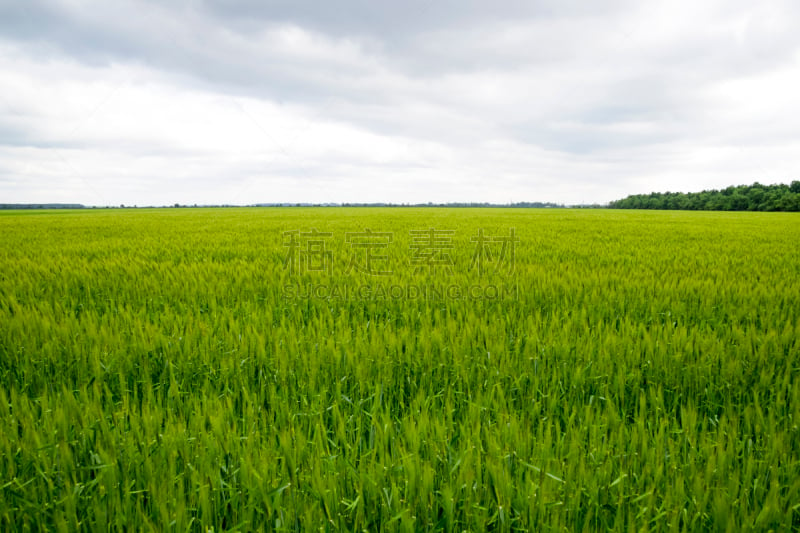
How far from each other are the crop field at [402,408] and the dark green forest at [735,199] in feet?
242

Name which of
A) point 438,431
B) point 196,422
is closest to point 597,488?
point 438,431

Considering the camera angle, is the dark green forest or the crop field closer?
the crop field

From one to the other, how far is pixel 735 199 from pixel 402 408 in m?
89.7

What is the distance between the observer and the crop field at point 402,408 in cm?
132

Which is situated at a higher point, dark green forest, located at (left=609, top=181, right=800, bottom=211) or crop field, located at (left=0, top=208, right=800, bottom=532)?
dark green forest, located at (left=609, top=181, right=800, bottom=211)

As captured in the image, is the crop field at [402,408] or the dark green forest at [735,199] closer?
the crop field at [402,408]

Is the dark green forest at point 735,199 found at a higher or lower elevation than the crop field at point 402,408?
Answer: higher

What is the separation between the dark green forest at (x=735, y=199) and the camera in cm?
5581

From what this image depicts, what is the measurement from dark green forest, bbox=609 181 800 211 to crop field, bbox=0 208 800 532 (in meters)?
73.8

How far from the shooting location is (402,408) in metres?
2.07

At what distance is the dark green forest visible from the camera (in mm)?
55812

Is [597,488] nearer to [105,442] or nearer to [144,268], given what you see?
[105,442]

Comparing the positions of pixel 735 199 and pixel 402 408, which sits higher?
pixel 735 199

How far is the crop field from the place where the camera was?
1.32m
